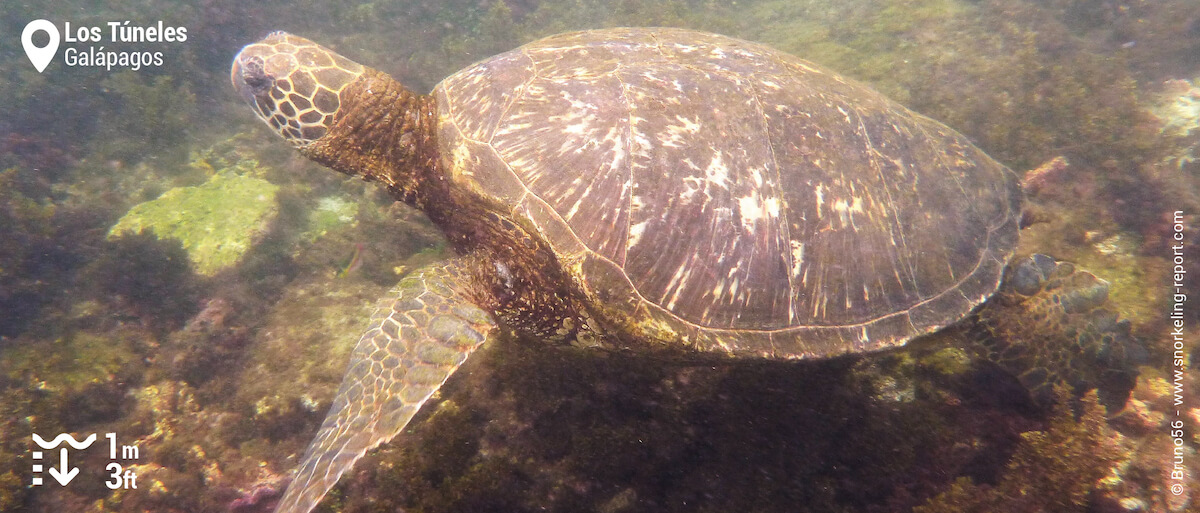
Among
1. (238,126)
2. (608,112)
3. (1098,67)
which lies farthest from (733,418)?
(238,126)

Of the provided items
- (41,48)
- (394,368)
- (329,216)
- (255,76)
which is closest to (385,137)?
(255,76)

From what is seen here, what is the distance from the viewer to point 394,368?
2436 millimetres

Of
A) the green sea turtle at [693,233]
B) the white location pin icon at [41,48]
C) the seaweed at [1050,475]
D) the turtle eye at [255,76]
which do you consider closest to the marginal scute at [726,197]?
the green sea turtle at [693,233]

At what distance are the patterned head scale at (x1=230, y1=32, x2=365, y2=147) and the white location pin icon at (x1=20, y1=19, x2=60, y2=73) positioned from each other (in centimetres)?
966

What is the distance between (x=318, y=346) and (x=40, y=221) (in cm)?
474

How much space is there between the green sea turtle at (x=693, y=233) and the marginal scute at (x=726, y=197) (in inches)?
0.5

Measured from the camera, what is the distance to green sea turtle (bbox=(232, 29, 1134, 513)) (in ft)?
7.79

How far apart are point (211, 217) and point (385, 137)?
3.34 metres

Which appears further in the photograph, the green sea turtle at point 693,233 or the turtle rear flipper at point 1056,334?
the turtle rear flipper at point 1056,334

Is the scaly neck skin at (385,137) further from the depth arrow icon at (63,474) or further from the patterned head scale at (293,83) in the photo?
the depth arrow icon at (63,474)

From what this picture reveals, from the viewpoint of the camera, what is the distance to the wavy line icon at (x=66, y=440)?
297cm

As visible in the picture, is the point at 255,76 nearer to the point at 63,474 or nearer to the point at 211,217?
the point at 211,217

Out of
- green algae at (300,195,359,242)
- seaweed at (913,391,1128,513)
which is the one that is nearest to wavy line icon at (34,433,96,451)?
green algae at (300,195,359,242)

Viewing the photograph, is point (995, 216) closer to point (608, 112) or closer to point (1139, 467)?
point (1139, 467)
